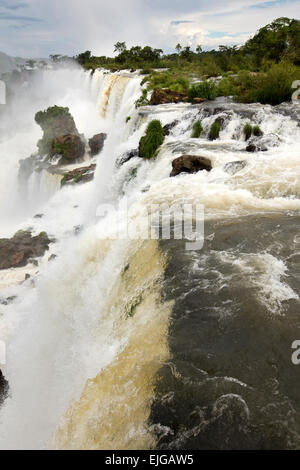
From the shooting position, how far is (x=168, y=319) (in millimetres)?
4871

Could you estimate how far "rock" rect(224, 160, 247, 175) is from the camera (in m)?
9.69

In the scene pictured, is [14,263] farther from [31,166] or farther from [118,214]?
[31,166]

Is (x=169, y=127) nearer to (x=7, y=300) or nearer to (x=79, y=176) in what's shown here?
(x=79, y=176)

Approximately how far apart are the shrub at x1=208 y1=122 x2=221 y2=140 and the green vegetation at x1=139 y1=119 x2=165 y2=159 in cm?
196

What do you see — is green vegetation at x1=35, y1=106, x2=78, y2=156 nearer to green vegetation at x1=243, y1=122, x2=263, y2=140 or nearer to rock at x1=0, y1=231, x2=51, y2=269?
rock at x1=0, y1=231, x2=51, y2=269

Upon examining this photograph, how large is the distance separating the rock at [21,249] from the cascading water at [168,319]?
1.33 ft

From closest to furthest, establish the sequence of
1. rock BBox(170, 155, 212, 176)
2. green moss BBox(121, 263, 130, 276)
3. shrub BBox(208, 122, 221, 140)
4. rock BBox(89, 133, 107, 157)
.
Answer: green moss BBox(121, 263, 130, 276), rock BBox(170, 155, 212, 176), shrub BBox(208, 122, 221, 140), rock BBox(89, 133, 107, 157)

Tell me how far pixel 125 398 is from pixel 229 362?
141cm

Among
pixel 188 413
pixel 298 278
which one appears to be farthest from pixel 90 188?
pixel 188 413

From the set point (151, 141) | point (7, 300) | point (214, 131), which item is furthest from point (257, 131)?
point (7, 300)

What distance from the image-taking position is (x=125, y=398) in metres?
3.82

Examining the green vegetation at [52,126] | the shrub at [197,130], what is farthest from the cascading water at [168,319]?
the green vegetation at [52,126]

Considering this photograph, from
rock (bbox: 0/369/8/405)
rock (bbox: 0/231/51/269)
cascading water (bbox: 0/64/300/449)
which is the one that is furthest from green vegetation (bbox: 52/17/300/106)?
rock (bbox: 0/369/8/405)

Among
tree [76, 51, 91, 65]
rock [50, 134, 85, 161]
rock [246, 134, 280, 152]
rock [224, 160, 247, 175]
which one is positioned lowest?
rock [50, 134, 85, 161]
